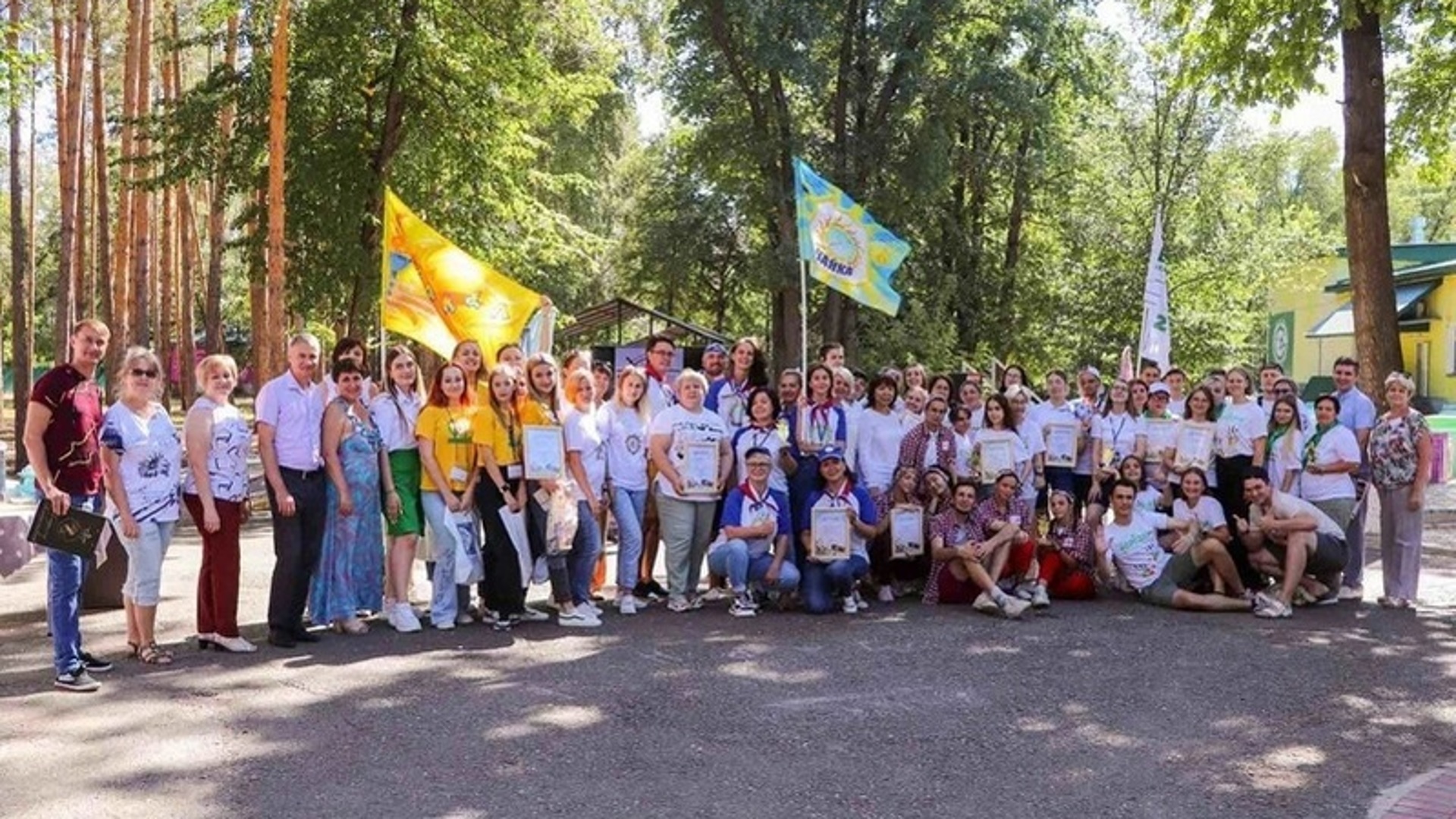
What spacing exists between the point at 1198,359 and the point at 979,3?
428 inches

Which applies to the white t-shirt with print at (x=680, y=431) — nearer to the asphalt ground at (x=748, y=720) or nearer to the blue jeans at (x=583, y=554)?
the blue jeans at (x=583, y=554)

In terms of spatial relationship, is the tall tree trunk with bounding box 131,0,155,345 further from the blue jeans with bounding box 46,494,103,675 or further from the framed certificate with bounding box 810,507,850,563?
the framed certificate with bounding box 810,507,850,563

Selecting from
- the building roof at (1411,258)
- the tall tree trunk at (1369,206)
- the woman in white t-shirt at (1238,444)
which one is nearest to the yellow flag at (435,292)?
the woman in white t-shirt at (1238,444)

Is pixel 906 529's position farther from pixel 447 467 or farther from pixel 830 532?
pixel 447 467

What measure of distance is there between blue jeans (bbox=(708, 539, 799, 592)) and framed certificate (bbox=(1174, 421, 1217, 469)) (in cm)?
341

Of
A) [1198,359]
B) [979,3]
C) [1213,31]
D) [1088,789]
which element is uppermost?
[979,3]

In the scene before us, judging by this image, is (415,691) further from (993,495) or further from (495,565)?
(993,495)

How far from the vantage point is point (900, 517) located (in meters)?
9.06

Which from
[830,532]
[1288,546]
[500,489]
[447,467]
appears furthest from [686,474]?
[1288,546]

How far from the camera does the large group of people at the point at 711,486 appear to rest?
22.9ft

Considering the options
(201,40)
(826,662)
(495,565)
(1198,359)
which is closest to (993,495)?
(826,662)

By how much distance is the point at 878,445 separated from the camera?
371 inches

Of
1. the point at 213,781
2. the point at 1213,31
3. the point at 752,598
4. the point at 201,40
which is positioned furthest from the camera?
the point at 201,40

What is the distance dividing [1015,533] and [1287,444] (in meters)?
2.49
